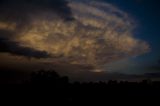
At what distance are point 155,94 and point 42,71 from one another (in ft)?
138

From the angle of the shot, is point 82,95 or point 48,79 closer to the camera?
point 82,95

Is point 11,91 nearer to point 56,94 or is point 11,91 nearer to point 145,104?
point 56,94

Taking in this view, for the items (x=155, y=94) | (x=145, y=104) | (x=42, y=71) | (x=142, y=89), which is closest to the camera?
(x=145, y=104)

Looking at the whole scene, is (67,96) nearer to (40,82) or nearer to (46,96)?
(46,96)

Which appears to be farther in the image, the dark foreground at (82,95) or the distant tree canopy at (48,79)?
the distant tree canopy at (48,79)

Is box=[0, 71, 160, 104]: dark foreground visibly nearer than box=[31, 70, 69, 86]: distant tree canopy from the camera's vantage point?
Yes

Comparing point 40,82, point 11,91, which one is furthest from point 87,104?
point 40,82

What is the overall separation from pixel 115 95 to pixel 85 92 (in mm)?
6018

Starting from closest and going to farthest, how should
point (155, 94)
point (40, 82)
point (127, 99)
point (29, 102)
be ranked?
point (29, 102), point (127, 99), point (155, 94), point (40, 82)

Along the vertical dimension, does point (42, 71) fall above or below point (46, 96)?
above

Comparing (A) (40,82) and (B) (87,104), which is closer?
(B) (87,104)

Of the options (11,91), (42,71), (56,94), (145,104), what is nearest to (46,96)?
(56,94)

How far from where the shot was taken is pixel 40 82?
73.2 metres

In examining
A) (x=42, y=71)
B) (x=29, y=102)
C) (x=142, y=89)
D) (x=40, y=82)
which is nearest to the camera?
(x=29, y=102)
